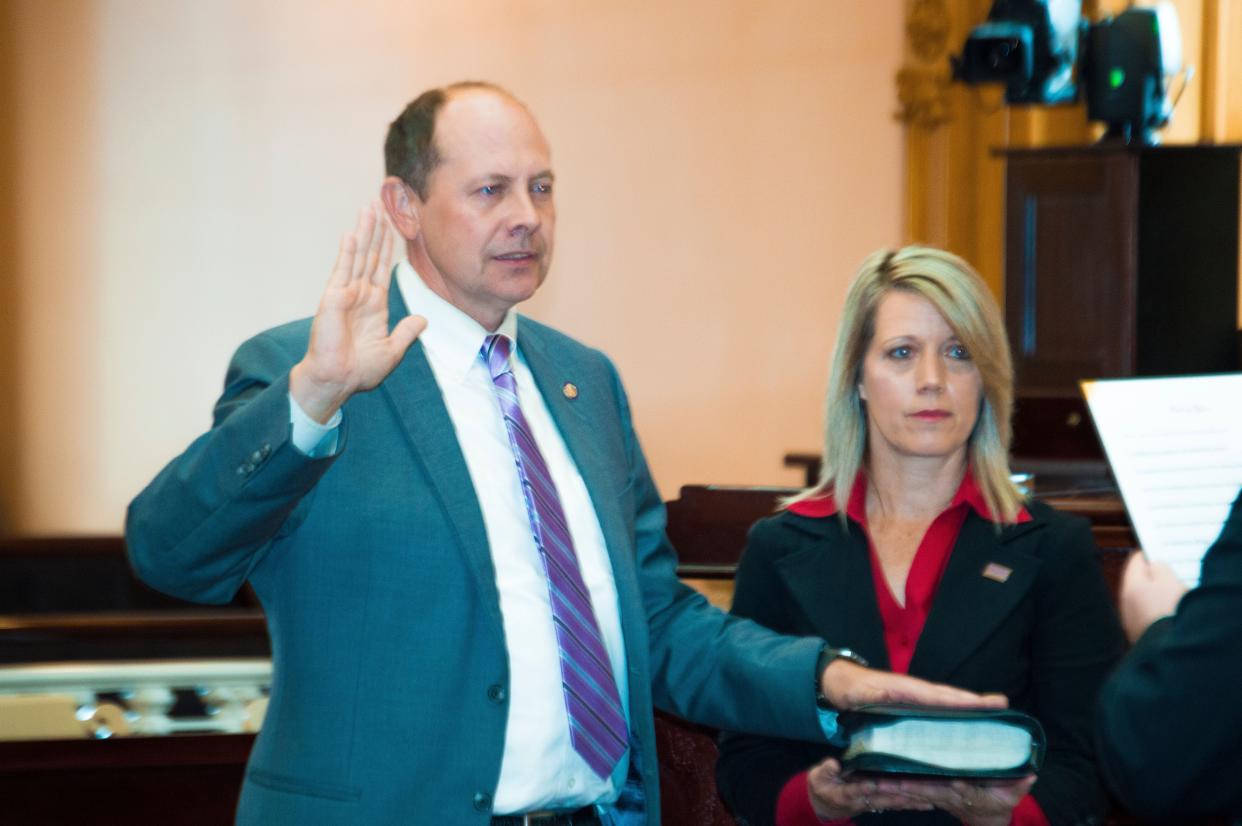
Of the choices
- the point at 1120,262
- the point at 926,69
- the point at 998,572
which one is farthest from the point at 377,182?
the point at 998,572

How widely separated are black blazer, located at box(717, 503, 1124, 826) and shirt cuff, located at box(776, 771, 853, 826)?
0.09 feet

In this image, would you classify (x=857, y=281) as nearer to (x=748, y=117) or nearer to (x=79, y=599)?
(x=79, y=599)

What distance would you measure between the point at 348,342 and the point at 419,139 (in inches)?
22.2

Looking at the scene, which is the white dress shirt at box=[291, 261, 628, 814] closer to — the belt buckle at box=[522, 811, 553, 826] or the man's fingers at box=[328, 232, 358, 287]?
the belt buckle at box=[522, 811, 553, 826]

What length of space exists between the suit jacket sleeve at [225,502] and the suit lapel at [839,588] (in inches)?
33.8

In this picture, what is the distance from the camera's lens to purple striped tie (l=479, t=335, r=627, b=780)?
2023mm

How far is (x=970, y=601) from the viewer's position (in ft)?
7.57

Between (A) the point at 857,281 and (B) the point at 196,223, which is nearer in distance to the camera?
(A) the point at 857,281

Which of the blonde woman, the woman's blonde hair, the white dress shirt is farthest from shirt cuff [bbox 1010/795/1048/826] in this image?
the white dress shirt

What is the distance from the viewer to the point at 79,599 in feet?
19.2

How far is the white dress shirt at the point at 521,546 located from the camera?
1975 millimetres

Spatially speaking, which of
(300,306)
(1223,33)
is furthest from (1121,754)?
(300,306)

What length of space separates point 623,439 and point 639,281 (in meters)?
6.09

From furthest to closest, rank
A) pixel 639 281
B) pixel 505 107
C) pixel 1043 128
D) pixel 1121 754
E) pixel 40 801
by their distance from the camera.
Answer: pixel 639 281, pixel 1043 128, pixel 40 801, pixel 505 107, pixel 1121 754
